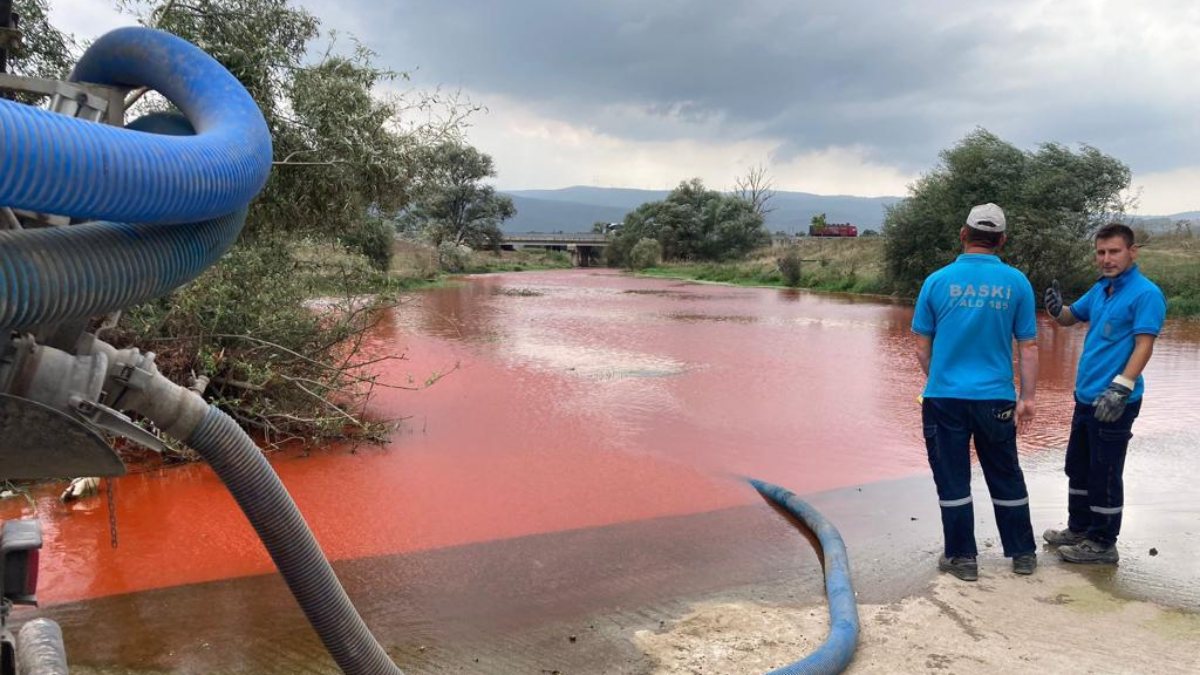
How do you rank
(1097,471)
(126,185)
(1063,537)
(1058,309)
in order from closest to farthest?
(126,185)
(1097,471)
(1063,537)
(1058,309)

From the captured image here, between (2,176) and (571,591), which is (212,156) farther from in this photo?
(571,591)

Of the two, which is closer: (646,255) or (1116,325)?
(1116,325)

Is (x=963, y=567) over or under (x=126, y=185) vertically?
under

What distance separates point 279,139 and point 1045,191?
71.2ft

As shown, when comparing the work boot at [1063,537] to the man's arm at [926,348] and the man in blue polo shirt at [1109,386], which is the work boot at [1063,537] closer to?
the man in blue polo shirt at [1109,386]

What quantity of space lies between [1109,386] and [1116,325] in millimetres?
302

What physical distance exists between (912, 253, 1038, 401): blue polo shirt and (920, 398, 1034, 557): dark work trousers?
8cm

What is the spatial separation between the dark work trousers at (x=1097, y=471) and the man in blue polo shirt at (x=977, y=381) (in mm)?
405

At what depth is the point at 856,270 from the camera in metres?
32.8

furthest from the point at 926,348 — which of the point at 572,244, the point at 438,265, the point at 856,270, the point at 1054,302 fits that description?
the point at 572,244

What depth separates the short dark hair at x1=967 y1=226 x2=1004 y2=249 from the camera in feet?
12.4

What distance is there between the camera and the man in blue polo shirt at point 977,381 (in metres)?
3.71

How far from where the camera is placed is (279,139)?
6688 millimetres

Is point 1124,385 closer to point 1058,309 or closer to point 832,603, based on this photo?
point 1058,309
